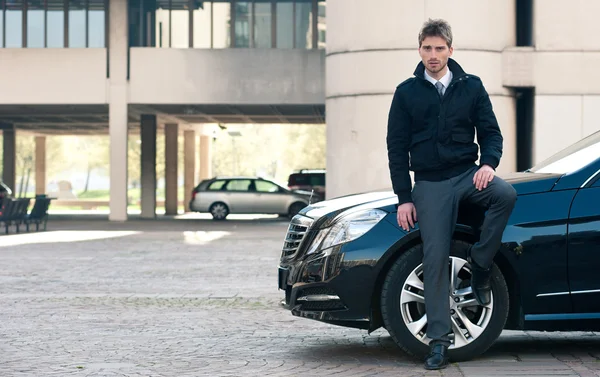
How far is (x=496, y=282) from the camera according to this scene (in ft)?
21.4

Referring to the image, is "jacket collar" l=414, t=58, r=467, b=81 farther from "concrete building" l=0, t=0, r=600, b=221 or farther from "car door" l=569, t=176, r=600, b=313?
"concrete building" l=0, t=0, r=600, b=221

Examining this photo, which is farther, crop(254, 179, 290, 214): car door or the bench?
crop(254, 179, 290, 214): car door

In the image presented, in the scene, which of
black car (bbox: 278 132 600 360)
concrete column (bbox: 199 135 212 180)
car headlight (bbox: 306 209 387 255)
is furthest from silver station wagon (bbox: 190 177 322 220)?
black car (bbox: 278 132 600 360)

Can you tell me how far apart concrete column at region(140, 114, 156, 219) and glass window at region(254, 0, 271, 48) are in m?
6.53

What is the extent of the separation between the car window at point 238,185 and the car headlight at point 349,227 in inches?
1197

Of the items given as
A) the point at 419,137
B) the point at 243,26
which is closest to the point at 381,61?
the point at 243,26

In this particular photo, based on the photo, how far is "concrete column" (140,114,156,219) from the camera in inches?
1556

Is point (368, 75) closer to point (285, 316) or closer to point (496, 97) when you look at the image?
point (496, 97)

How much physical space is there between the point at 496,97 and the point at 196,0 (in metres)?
13.2

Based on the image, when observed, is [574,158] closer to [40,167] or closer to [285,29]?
[285,29]

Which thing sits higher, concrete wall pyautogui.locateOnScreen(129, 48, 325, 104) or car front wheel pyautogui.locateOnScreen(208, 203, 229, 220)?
concrete wall pyautogui.locateOnScreen(129, 48, 325, 104)

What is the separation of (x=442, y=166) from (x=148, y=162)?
3420 centimetres

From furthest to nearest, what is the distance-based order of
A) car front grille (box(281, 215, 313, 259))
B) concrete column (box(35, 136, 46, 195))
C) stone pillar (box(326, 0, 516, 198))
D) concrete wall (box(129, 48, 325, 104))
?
concrete column (box(35, 136, 46, 195))
concrete wall (box(129, 48, 325, 104))
stone pillar (box(326, 0, 516, 198))
car front grille (box(281, 215, 313, 259))

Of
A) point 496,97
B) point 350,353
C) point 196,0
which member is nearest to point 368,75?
point 496,97
